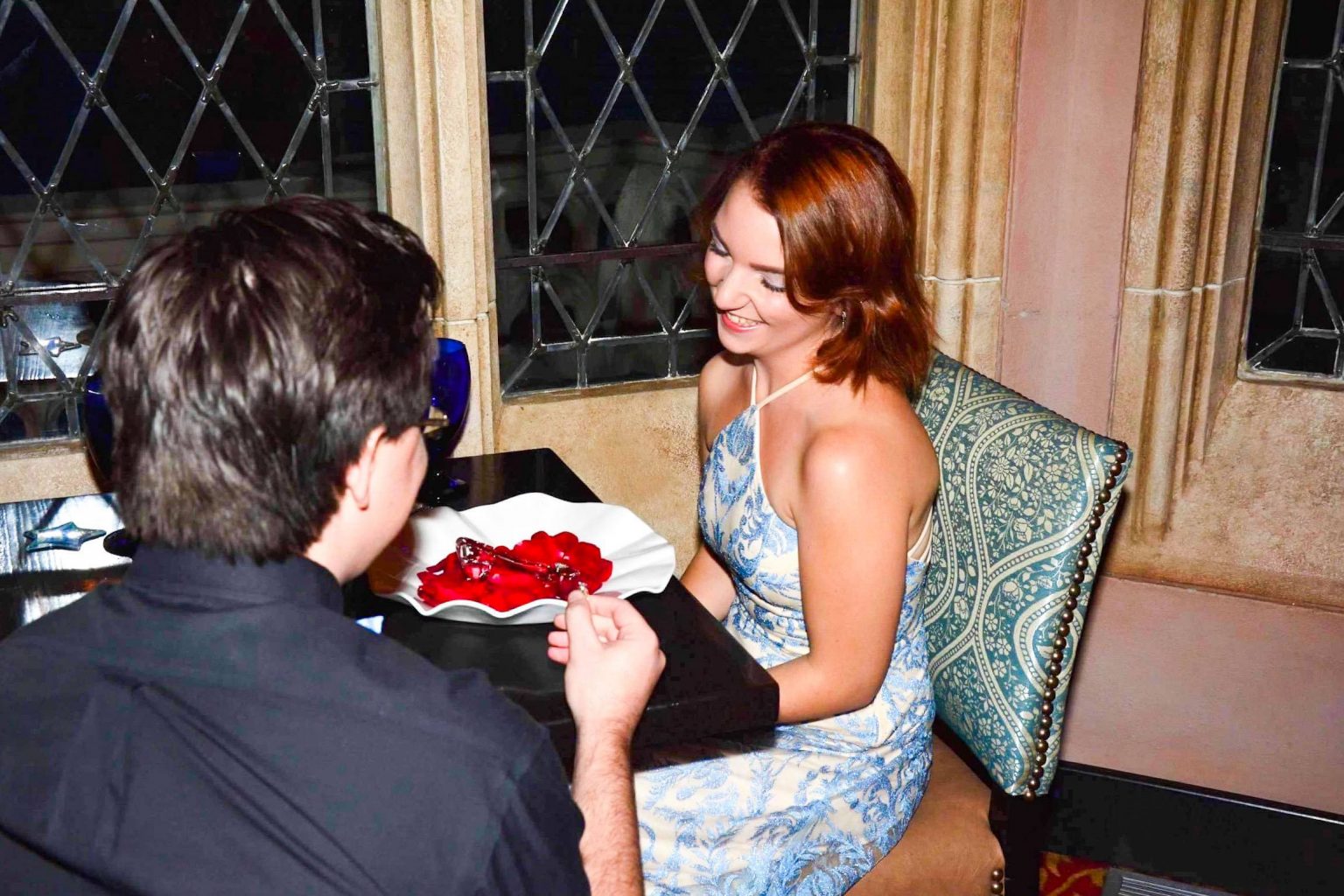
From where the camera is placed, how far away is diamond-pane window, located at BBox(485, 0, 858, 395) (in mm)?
2357

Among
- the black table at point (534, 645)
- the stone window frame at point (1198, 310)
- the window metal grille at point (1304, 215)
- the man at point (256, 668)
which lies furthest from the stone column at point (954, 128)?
the man at point (256, 668)

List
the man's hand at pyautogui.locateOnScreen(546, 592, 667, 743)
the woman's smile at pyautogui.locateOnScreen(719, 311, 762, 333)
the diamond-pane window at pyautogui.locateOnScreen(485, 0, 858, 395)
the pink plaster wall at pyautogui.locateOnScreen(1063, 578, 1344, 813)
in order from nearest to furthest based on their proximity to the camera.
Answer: the man's hand at pyautogui.locateOnScreen(546, 592, 667, 743), the woman's smile at pyautogui.locateOnScreen(719, 311, 762, 333), the diamond-pane window at pyautogui.locateOnScreen(485, 0, 858, 395), the pink plaster wall at pyautogui.locateOnScreen(1063, 578, 1344, 813)

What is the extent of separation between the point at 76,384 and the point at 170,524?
1.44 meters

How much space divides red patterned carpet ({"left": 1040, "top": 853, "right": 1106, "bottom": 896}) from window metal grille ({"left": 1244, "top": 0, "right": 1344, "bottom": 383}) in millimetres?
1011

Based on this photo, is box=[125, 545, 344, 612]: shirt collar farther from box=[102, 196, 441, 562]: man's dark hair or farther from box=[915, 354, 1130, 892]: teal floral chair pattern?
box=[915, 354, 1130, 892]: teal floral chair pattern

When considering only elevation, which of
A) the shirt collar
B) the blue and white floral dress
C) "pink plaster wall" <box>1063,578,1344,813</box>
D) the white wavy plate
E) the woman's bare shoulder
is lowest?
"pink plaster wall" <box>1063,578,1344,813</box>

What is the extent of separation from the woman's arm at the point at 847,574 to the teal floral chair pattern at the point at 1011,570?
0.16 metres

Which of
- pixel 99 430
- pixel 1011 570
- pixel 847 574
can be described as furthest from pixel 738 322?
pixel 99 430

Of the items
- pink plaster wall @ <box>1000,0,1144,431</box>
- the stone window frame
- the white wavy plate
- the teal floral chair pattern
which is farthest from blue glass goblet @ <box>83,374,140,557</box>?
the stone window frame

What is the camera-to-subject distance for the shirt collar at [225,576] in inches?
38.9

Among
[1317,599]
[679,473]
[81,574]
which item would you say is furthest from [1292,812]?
[81,574]

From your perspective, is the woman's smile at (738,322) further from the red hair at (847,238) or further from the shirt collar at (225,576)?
the shirt collar at (225,576)

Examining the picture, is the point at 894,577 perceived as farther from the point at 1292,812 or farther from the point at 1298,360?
the point at 1292,812

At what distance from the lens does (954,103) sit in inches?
98.0
